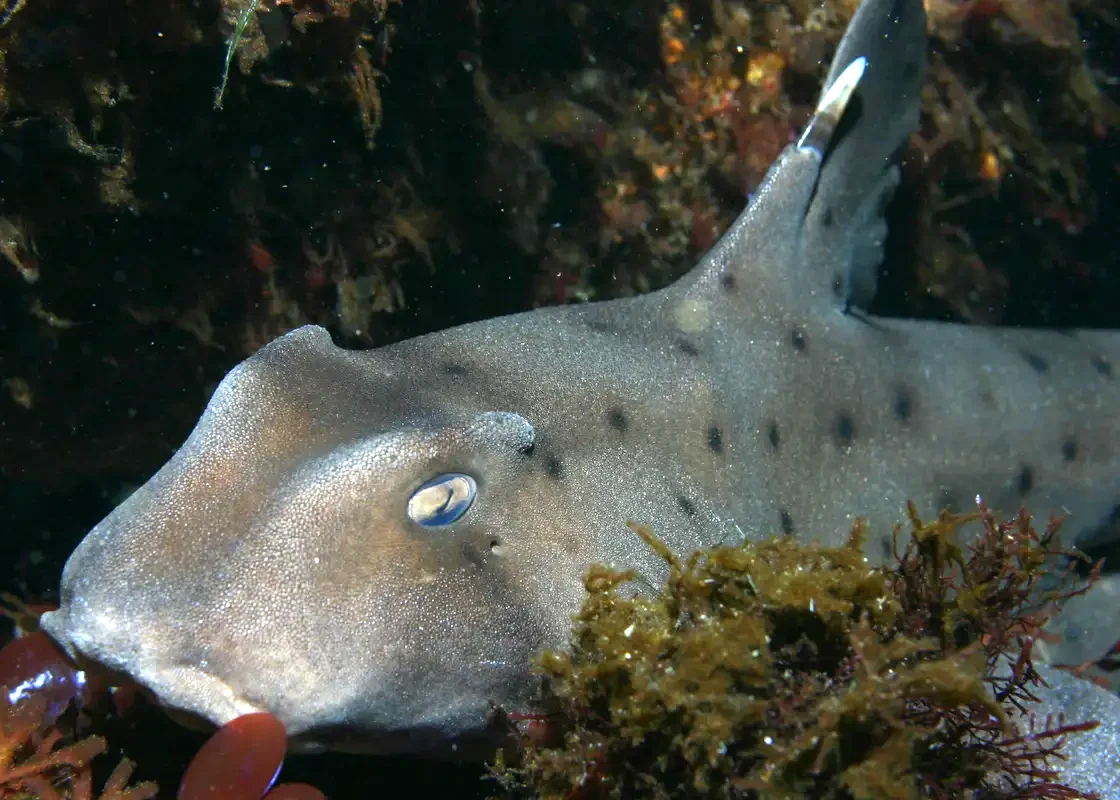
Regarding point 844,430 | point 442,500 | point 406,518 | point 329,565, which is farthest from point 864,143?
point 329,565

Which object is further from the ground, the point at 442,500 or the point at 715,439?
the point at 442,500

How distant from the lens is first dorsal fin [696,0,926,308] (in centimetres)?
414

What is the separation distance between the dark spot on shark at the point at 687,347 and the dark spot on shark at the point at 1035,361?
2453 millimetres

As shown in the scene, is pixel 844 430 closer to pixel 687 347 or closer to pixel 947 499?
pixel 947 499

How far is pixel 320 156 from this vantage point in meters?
4.28

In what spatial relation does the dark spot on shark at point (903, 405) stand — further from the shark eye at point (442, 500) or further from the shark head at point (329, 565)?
the shark eye at point (442, 500)

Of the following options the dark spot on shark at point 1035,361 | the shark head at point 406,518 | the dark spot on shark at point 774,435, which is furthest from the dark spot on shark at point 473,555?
the dark spot on shark at point 1035,361

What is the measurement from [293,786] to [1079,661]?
4788mm

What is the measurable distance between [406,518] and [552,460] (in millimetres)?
700

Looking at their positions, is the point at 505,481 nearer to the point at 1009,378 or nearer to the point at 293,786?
the point at 293,786

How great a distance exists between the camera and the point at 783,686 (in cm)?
221

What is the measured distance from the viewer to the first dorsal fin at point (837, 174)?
13.6 ft

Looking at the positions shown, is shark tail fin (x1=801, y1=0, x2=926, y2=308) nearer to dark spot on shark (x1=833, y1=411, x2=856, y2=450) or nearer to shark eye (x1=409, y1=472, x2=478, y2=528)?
dark spot on shark (x1=833, y1=411, x2=856, y2=450)

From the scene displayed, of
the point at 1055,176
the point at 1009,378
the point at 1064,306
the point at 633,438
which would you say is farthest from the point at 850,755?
the point at 1064,306
